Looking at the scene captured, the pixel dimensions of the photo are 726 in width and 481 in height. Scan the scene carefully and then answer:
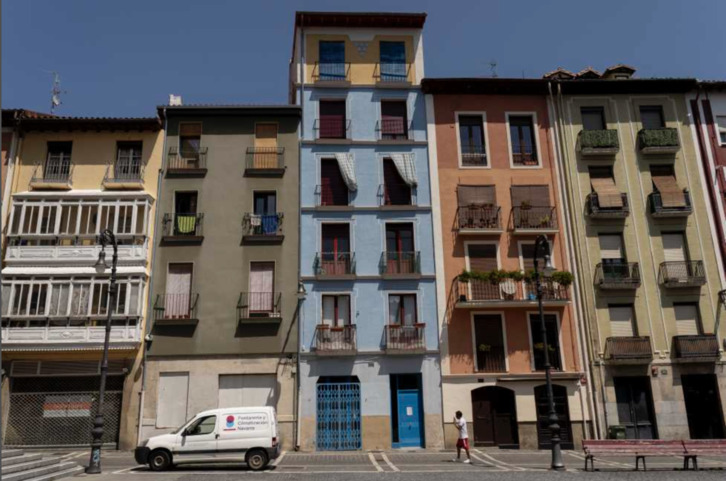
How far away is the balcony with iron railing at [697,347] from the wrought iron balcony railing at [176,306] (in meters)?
19.4

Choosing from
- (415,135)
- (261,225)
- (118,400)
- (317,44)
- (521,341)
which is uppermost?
(317,44)

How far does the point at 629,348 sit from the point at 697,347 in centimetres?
275

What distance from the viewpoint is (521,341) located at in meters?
24.0

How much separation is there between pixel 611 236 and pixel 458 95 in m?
9.22

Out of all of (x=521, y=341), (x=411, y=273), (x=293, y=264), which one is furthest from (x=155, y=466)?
(x=521, y=341)

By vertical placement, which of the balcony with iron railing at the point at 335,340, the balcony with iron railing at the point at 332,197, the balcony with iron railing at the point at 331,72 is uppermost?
the balcony with iron railing at the point at 331,72

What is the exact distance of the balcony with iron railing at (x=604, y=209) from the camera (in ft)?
82.3

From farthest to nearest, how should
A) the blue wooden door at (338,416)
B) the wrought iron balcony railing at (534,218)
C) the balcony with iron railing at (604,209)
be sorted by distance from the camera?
1. the wrought iron balcony railing at (534,218)
2. the balcony with iron railing at (604,209)
3. the blue wooden door at (338,416)

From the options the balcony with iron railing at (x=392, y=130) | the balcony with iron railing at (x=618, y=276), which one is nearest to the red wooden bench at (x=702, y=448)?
the balcony with iron railing at (x=618, y=276)

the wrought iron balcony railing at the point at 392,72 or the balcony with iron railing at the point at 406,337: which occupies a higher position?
the wrought iron balcony railing at the point at 392,72

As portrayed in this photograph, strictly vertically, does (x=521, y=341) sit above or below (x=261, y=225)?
below

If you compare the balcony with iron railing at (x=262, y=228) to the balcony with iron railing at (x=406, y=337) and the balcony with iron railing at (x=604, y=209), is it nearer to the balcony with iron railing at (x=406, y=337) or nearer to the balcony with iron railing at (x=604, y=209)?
the balcony with iron railing at (x=406, y=337)

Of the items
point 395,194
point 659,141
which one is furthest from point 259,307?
point 659,141

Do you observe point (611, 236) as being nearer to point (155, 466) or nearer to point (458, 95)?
point (458, 95)
